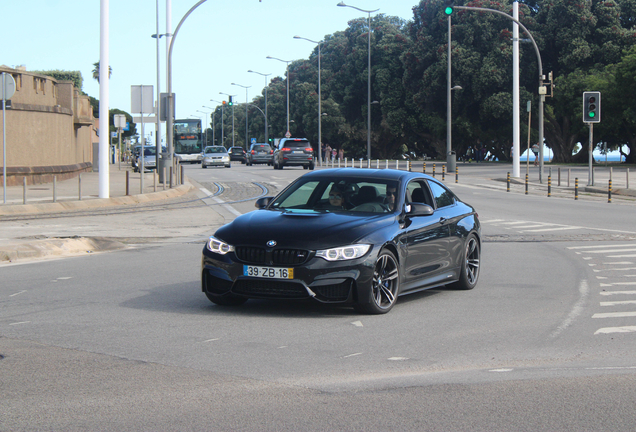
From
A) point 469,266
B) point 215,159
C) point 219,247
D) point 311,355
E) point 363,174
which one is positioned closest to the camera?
point 311,355

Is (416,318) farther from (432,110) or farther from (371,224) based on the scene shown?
(432,110)

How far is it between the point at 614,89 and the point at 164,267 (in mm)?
47170

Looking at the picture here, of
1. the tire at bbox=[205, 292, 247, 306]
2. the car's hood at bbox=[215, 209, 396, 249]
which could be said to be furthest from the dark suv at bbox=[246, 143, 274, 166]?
the car's hood at bbox=[215, 209, 396, 249]

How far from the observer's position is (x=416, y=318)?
25.5 ft

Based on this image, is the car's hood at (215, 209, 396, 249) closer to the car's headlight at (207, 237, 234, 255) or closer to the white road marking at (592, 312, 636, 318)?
the car's headlight at (207, 237, 234, 255)

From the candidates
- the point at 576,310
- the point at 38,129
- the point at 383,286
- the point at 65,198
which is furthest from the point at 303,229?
the point at 38,129

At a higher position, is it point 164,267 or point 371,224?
point 371,224

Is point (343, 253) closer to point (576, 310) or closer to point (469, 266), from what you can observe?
point (576, 310)

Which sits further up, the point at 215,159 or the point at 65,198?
the point at 215,159

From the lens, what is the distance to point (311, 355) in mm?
6078

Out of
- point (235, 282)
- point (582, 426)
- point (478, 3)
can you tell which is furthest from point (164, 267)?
point (478, 3)

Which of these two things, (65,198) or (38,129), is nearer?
(65,198)

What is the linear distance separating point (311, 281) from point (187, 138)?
66020 millimetres

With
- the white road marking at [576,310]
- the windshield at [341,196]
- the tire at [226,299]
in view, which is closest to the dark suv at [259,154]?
the white road marking at [576,310]
